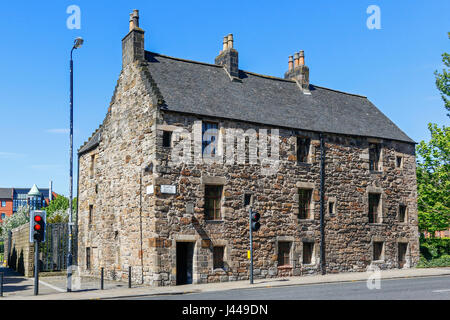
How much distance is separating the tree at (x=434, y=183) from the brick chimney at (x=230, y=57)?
16.3 meters

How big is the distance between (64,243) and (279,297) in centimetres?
1833

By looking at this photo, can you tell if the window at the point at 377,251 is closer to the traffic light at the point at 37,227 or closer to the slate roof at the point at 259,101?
the slate roof at the point at 259,101

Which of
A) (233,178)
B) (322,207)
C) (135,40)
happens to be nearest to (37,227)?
(233,178)

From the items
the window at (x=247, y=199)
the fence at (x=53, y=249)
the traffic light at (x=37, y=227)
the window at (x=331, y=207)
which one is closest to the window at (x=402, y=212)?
the window at (x=331, y=207)

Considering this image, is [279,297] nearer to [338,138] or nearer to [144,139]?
[144,139]

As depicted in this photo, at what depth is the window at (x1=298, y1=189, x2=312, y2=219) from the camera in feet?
82.4

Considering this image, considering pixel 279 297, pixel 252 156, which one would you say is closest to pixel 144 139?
pixel 252 156

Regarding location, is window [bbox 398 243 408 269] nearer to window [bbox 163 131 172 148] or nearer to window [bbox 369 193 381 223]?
window [bbox 369 193 381 223]

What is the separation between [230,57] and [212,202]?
835 cm

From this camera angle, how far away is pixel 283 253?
24.3 meters

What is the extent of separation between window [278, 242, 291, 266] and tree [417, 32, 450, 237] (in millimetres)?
14049

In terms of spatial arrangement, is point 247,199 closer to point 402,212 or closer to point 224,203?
point 224,203

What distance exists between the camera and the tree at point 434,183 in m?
33.7

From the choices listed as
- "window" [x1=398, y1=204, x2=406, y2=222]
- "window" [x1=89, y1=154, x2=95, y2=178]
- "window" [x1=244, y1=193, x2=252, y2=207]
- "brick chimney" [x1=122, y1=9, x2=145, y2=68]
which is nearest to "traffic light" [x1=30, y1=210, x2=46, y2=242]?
"window" [x1=244, y1=193, x2=252, y2=207]
